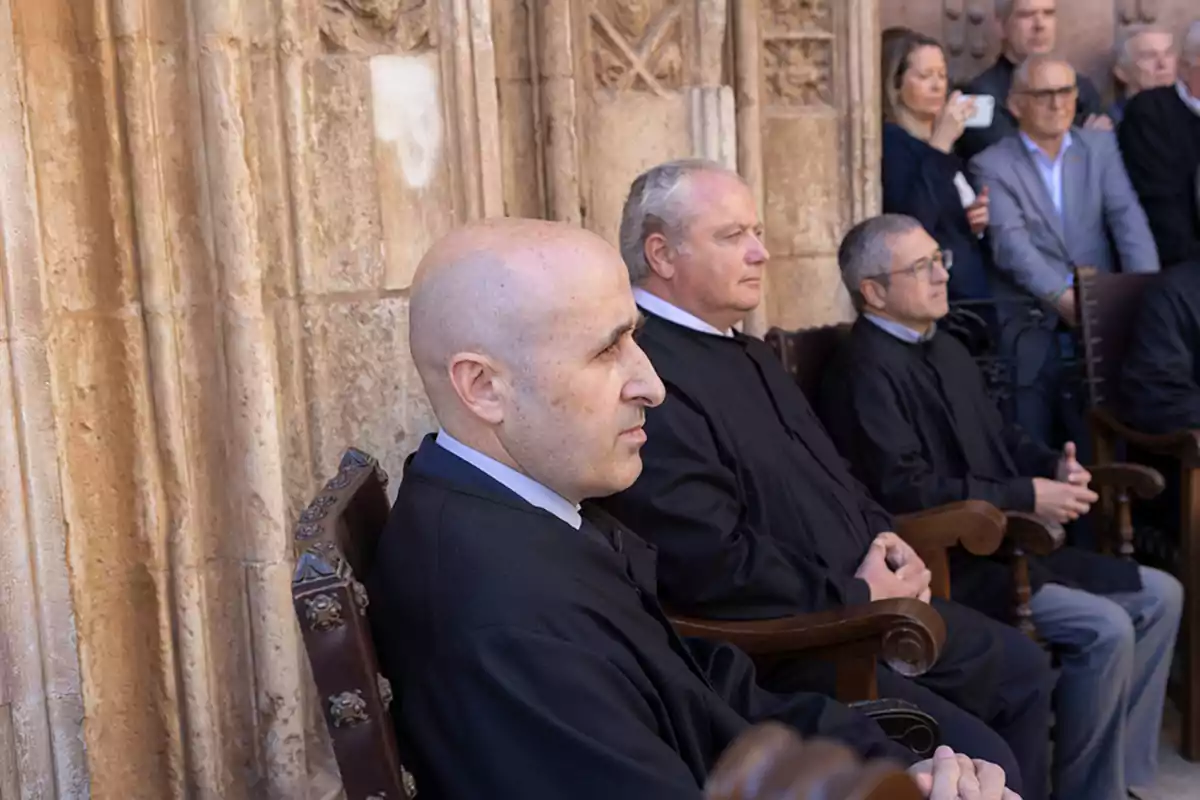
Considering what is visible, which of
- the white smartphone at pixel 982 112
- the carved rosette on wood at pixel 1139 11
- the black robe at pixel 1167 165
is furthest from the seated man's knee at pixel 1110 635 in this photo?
the carved rosette on wood at pixel 1139 11

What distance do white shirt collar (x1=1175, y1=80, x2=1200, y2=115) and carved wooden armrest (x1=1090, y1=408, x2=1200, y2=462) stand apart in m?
1.49

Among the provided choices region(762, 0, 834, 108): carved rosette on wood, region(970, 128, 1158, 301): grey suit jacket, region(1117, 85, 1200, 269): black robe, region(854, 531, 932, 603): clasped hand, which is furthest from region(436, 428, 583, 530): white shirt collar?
region(1117, 85, 1200, 269): black robe

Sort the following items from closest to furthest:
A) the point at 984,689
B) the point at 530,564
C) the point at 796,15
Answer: the point at 530,564 < the point at 984,689 < the point at 796,15

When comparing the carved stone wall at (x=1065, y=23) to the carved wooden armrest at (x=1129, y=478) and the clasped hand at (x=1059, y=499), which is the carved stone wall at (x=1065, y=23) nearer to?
the carved wooden armrest at (x=1129, y=478)

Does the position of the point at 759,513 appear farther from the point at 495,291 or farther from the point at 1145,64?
the point at 1145,64

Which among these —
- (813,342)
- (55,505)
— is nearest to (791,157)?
(813,342)

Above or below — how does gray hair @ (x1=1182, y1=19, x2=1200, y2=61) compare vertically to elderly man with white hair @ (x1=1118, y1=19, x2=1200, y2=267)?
above

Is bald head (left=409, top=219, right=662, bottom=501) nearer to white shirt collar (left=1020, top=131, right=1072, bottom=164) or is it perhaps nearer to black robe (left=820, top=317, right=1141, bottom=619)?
black robe (left=820, top=317, right=1141, bottom=619)

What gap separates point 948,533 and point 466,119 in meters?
1.42

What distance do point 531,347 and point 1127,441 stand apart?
2.67 m

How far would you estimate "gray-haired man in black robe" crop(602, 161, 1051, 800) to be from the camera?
2314mm

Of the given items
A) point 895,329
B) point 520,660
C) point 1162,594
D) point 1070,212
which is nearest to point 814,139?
point 895,329

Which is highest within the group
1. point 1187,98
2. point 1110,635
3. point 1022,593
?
point 1187,98

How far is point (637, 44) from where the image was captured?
3.24 m
